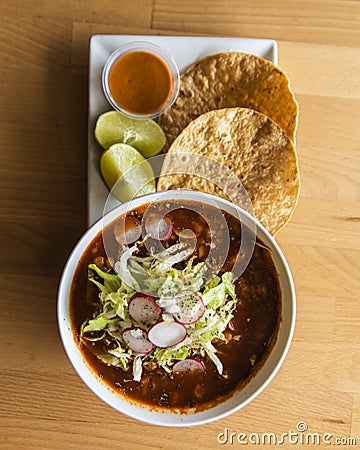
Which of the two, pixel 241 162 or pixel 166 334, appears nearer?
pixel 166 334

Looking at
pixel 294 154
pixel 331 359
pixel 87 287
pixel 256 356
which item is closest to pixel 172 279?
pixel 87 287

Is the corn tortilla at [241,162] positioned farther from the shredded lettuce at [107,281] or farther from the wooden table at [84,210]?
the shredded lettuce at [107,281]

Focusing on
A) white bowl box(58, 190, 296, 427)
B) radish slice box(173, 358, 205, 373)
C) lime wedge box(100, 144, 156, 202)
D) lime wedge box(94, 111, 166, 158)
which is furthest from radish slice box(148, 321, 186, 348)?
lime wedge box(94, 111, 166, 158)

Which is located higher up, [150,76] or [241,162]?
[150,76]

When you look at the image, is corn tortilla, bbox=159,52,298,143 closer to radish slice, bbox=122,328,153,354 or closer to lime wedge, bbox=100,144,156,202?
lime wedge, bbox=100,144,156,202

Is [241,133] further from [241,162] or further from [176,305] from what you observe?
[176,305]

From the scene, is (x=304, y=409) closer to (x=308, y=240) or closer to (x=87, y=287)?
(x=308, y=240)

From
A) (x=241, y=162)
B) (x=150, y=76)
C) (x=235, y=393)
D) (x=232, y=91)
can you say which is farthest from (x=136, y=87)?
(x=235, y=393)

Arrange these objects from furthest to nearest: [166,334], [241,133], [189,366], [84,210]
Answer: [84,210] < [241,133] < [189,366] < [166,334]
